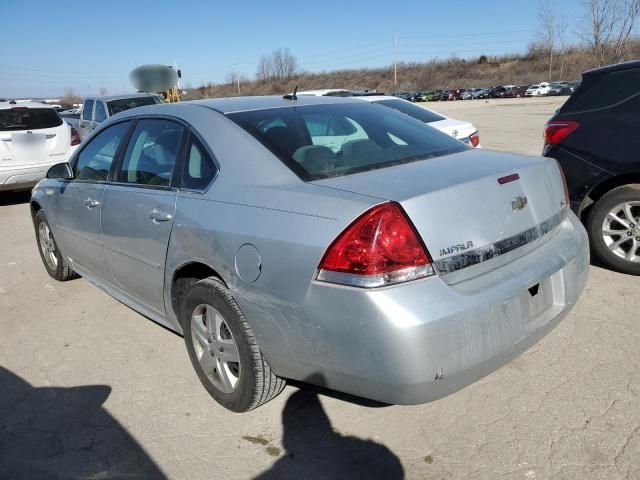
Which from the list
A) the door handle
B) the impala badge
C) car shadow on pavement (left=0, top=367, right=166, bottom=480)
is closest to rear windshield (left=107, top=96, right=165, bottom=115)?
the door handle

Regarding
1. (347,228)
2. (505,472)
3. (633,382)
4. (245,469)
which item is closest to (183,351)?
(245,469)

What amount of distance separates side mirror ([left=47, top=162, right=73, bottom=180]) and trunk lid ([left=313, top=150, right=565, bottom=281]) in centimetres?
260

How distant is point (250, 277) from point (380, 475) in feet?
3.40

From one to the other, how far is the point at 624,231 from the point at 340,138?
2661 mm

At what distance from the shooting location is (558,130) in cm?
459

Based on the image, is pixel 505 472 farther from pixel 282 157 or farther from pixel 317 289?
pixel 282 157

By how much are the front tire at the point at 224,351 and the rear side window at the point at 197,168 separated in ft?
1.74

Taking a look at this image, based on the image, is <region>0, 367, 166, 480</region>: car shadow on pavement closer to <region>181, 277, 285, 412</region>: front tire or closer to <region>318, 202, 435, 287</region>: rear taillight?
<region>181, 277, 285, 412</region>: front tire

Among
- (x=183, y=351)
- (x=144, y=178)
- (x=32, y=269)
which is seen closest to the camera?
(x=144, y=178)

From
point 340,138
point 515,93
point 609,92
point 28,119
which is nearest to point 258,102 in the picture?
point 340,138

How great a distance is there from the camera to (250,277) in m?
2.42

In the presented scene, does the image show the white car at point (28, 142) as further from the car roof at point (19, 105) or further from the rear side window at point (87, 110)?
the rear side window at point (87, 110)

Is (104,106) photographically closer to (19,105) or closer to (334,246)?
(19,105)

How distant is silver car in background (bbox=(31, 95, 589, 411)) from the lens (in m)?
2.10
